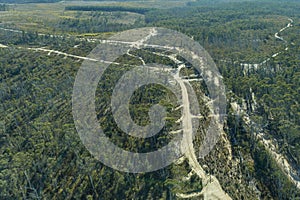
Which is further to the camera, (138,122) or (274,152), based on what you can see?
(138,122)

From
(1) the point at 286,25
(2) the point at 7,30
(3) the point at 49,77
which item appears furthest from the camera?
(1) the point at 286,25

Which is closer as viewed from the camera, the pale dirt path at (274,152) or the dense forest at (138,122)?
the dense forest at (138,122)

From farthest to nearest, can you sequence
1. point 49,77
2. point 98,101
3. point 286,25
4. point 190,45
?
point 286,25, point 190,45, point 49,77, point 98,101

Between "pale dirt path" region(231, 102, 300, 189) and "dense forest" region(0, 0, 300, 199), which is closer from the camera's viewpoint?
"dense forest" region(0, 0, 300, 199)

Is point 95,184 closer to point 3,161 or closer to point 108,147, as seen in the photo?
point 108,147

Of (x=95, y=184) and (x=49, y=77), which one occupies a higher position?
(x=49, y=77)

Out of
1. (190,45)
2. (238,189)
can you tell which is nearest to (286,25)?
(190,45)

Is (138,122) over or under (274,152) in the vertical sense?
over

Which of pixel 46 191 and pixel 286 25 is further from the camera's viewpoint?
pixel 286 25
